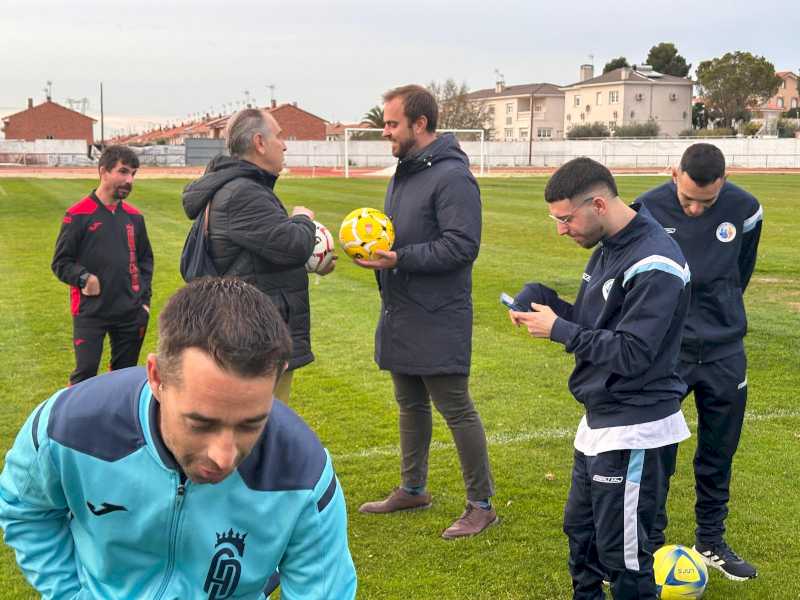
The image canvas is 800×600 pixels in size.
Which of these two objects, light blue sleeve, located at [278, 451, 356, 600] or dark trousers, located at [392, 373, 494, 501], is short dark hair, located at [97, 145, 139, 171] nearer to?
dark trousers, located at [392, 373, 494, 501]

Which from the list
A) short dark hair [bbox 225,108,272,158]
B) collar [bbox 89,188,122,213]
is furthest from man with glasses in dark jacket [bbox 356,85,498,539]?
collar [bbox 89,188,122,213]

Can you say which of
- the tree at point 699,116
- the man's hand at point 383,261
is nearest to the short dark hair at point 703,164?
the man's hand at point 383,261

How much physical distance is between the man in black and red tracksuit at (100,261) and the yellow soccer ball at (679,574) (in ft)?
13.5

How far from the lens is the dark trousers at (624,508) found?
371 centimetres

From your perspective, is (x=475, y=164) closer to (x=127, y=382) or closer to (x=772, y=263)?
(x=772, y=263)

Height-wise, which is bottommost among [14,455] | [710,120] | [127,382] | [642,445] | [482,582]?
[482,582]

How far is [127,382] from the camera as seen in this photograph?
7.22ft

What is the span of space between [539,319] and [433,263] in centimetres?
114

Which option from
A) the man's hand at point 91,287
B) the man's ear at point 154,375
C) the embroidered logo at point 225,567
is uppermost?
the man's ear at point 154,375

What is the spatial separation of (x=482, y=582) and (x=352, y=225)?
2.00 meters

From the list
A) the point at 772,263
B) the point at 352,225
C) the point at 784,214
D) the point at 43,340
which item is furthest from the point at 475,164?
the point at 352,225

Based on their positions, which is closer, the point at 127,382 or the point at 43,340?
the point at 127,382

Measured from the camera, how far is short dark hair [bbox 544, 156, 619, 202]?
12.1 ft

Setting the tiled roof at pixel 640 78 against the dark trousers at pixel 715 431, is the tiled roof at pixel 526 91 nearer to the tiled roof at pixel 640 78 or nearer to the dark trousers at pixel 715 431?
the tiled roof at pixel 640 78
